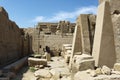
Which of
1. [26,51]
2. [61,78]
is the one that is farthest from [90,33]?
[26,51]

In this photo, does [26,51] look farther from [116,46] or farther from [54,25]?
[116,46]

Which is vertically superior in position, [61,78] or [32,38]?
[32,38]

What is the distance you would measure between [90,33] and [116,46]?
13.1 feet

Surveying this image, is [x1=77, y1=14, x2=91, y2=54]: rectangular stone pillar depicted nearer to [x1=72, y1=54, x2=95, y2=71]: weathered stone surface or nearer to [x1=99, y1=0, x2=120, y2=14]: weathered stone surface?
[x1=72, y1=54, x2=95, y2=71]: weathered stone surface

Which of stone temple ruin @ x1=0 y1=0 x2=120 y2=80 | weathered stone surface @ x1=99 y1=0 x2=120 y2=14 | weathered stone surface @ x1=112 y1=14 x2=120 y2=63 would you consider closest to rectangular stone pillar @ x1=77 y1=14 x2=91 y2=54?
stone temple ruin @ x1=0 y1=0 x2=120 y2=80

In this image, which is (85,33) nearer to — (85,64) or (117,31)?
(117,31)

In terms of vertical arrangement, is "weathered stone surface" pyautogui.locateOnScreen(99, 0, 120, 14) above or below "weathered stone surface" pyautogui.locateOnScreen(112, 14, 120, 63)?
above

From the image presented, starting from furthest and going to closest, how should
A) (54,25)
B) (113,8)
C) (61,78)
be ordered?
(54,25)
(61,78)
(113,8)

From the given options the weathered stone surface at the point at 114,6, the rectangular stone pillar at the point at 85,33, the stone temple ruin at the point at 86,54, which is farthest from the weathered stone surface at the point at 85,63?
the rectangular stone pillar at the point at 85,33

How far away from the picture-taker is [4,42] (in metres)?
12.5

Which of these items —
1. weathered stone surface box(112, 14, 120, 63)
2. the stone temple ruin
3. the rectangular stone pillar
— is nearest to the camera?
the stone temple ruin

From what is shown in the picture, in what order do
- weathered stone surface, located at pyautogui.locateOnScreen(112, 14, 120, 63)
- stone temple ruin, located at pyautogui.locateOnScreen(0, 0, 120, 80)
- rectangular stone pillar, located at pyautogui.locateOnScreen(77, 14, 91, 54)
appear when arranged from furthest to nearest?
rectangular stone pillar, located at pyautogui.locateOnScreen(77, 14, 91, 54) → weathered stone surface, located at pyautogui.locateOnScreen(112, 14, 120, 63) → stone temple ruin, located at pyautogui.locateOnScreen(0, 0, 120, 80)

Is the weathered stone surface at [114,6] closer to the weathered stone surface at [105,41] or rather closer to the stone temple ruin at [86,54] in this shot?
the stone temple ruin at [86,54]

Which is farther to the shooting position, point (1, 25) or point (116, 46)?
point (1, 25)
